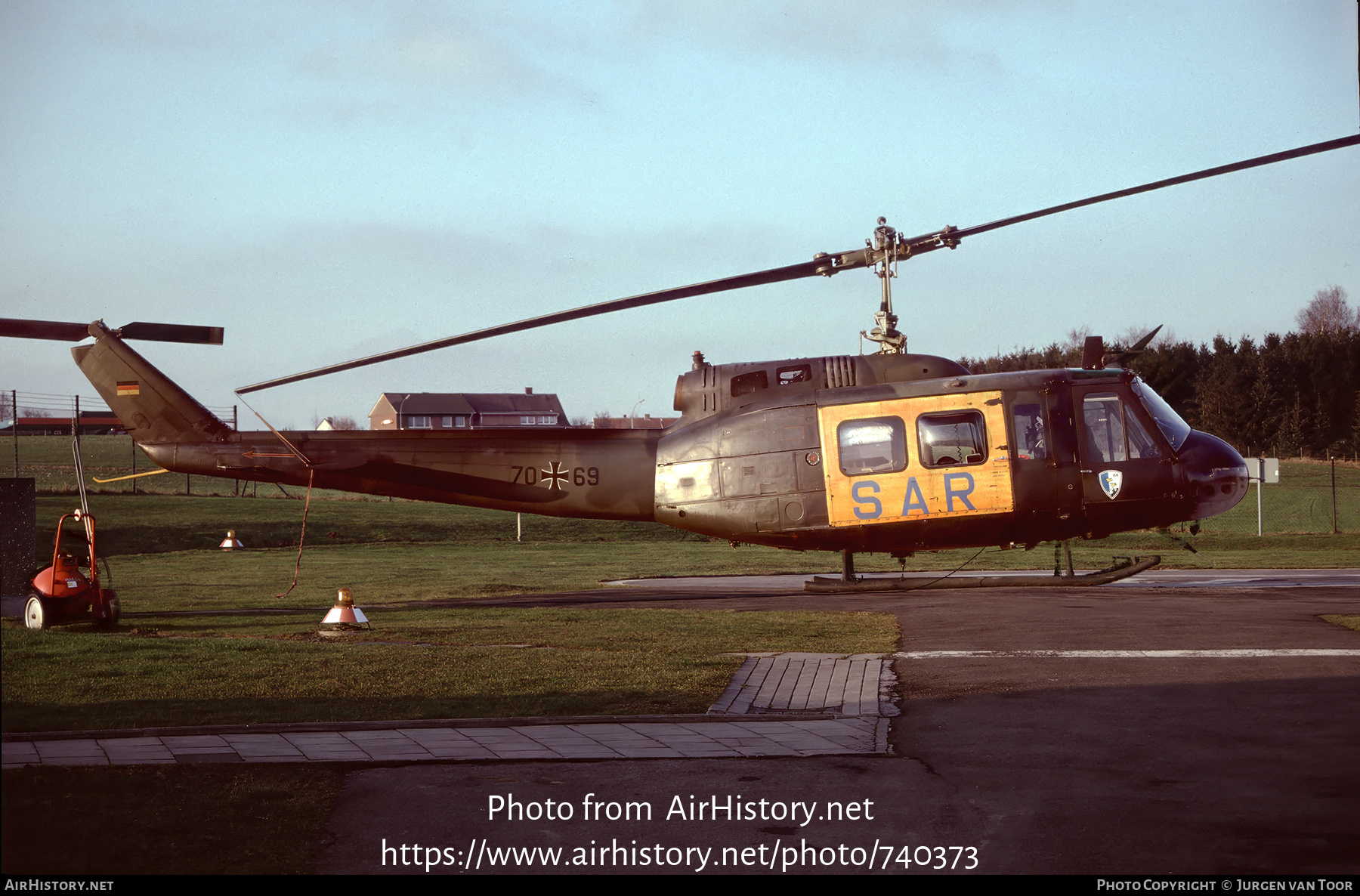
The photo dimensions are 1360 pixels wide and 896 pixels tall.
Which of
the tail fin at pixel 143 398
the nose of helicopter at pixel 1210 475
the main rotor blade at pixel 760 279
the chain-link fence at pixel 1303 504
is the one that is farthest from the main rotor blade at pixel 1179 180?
the chain-link fence at pixel 1303 504

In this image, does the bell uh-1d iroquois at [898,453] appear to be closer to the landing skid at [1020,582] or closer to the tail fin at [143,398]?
the landing skid at [1020,582]

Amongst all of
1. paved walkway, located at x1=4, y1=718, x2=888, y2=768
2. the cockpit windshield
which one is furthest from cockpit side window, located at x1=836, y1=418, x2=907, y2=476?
paved walkway, located at x1=4, y1=718, x2=888, y2=768

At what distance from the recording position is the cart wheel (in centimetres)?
1305

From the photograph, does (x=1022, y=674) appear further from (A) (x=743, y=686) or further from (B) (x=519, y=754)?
(B) (x=519, y=754)

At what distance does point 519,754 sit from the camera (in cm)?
A: 789

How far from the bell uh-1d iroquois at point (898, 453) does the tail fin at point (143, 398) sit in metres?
3.03

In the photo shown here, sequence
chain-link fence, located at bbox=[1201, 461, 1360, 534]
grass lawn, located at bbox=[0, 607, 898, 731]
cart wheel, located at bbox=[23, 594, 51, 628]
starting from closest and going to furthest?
grass lawn, located at bbox=[0, 607, 898, 731]
cart wheel, located at bbox=[23, 594, 51, 628]
chain-link fence, located at bbox=[1201, 461, 1360, 534]

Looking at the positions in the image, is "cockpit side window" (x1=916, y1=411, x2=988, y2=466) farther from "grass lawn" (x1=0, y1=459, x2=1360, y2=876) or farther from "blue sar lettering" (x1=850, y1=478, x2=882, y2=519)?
"grass lawn" (x1=0, y1=459, x2=1360, y2=876)

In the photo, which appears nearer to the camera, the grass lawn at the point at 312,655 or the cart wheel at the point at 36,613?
the grass lawn at the point at 312,655

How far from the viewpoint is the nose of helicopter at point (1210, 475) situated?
13.6 meters

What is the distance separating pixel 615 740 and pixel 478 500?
7721 millimetres

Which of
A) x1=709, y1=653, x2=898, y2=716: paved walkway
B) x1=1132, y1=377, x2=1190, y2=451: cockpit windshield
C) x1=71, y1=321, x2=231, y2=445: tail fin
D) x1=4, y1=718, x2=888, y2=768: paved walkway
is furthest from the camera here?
x1=71, y1=321, x2=231, y2=445: tail fin

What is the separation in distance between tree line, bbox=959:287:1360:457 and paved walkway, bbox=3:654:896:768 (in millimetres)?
39523

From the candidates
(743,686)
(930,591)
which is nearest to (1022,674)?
(743,686)
